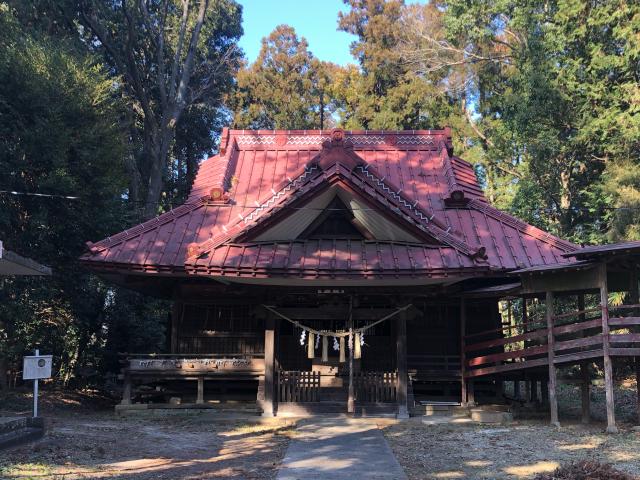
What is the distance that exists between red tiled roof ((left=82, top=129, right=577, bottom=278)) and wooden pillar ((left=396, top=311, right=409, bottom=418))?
1852 mm

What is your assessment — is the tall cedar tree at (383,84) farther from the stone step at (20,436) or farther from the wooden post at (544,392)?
the stone step at (20,436)

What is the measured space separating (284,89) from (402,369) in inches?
1143

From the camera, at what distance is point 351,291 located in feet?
41.7

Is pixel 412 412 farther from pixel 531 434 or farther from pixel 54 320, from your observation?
pixel 54 320

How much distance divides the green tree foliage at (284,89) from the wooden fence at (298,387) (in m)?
26.5

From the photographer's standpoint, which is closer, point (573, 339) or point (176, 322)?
point (573, 339)

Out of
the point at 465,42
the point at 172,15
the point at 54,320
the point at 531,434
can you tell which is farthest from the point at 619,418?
the point at 172,15

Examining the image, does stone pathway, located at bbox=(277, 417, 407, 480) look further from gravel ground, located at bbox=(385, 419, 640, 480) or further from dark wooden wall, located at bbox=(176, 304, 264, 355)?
dark wooden wall, located at bbox=(176, 304, 264, 355)

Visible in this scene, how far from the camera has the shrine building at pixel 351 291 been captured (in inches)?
459

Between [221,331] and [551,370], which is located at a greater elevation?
[221,331]

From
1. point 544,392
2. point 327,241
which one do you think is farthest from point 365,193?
point 544,392

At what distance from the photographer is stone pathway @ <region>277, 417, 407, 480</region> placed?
741 centimetres

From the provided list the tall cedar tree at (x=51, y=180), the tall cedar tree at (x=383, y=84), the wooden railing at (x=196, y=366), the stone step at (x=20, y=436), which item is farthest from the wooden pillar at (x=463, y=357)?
the tall cedar tree at (x=383, y=84)

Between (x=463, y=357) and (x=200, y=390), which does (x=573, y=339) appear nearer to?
(x=463, y=357)
